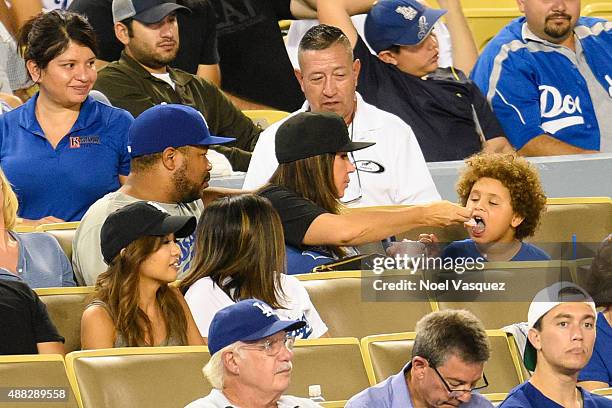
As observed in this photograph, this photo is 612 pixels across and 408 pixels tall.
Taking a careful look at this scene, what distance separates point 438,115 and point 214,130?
0.91 m

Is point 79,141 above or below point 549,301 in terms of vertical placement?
above

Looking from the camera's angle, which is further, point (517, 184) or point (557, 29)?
point (557, 29)

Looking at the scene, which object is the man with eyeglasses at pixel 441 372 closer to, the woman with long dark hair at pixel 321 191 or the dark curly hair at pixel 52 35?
the woman with long dark hair at pixel 321 191

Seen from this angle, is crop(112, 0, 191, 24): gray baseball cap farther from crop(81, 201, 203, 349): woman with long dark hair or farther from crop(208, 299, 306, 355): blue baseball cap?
crop(208, 299, 306, 355): blue baseball cap

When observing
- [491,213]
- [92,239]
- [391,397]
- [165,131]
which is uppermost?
[165,131]

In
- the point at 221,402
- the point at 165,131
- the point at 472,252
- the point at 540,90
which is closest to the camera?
the point at 221,402

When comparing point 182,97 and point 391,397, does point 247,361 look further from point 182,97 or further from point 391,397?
point 182,97

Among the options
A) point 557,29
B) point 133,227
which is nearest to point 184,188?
point 133,227

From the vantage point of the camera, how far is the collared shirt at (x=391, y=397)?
3.76m

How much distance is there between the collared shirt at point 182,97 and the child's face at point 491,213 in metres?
1.25

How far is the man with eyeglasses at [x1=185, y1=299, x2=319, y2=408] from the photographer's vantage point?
346 cm

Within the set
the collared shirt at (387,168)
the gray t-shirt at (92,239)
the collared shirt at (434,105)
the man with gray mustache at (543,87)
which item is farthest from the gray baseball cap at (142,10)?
the man with gray mustache at (543,87)

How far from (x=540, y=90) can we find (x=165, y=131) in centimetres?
220

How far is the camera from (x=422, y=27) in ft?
19.2
